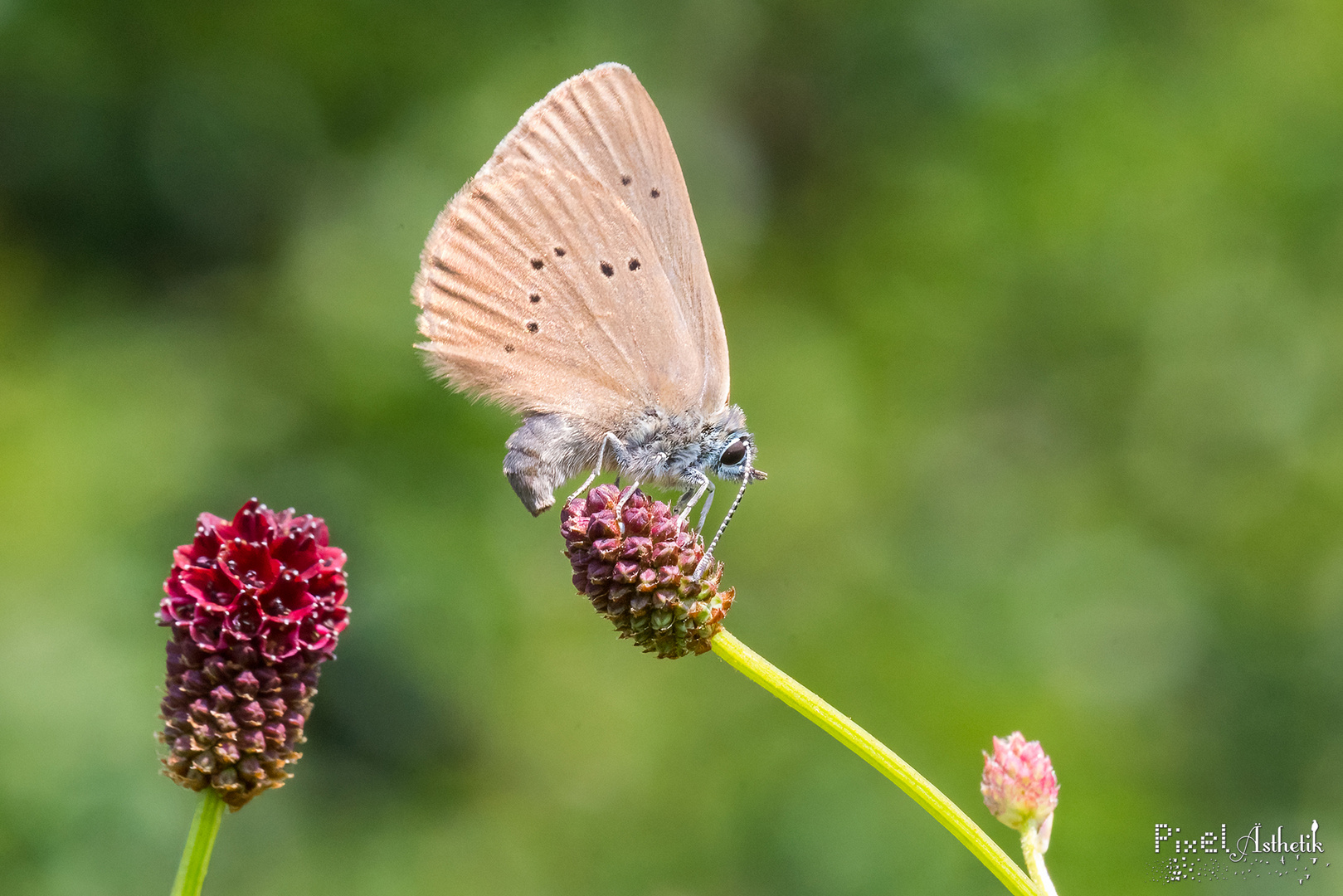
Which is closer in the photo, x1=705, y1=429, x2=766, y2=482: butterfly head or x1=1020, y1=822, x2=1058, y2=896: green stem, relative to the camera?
x1=1020, y1=822, x2=1058, y2=896: green stem

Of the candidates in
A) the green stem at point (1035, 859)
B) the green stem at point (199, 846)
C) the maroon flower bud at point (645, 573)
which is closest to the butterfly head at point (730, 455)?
the maroon flower bud at point (645, 573)

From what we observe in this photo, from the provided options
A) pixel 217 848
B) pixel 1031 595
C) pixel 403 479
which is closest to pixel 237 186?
pixel 403 479

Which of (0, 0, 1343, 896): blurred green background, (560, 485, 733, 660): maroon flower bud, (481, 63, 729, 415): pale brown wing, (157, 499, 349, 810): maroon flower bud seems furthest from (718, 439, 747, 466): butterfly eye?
(0, 0, 1343, 896): blurred green background

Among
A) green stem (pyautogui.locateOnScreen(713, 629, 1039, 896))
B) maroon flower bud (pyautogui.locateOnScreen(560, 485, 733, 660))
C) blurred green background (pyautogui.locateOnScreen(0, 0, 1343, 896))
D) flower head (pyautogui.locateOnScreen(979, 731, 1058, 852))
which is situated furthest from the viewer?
blurred green background (pyautogui.locateOnScreen(0, 0, 1343, 896))

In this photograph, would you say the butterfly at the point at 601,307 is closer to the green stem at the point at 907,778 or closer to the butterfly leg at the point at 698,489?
the butterfly leg at the point at 698,489

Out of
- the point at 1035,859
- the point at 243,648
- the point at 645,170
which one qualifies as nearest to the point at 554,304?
the point at 645,170

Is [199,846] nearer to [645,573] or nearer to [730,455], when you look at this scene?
[645,573]

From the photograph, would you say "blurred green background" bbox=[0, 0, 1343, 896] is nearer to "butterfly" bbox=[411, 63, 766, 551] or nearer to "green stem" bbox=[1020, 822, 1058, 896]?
"butterfly" bbox=[411, 63, 766, 551]

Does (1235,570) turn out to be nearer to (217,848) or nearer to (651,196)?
(651,196)
